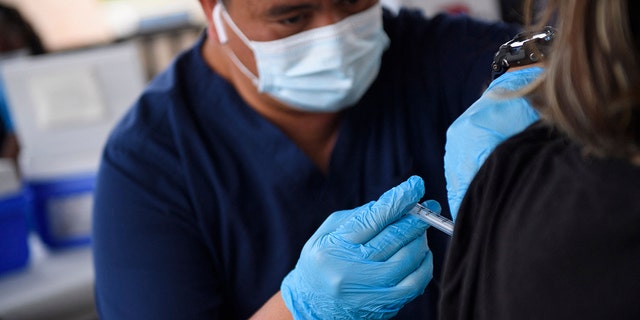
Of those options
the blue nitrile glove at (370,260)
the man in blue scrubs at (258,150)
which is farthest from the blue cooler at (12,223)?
the blue nitrile glove at (370,260)

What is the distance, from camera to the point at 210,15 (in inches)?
41.6

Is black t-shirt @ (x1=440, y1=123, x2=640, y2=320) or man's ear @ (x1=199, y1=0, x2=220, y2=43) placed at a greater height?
man's ear @ (x1=199, y1=0, x2=220, y2=43)

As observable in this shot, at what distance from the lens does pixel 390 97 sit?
3.34 feet

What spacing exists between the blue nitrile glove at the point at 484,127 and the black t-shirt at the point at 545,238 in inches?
1.2

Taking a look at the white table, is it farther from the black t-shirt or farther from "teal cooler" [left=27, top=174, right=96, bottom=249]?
the black t-shirt

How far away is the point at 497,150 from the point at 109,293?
652mm

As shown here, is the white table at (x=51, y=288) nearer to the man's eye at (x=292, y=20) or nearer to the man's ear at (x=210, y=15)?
the man's ear at (x=210, y=15)

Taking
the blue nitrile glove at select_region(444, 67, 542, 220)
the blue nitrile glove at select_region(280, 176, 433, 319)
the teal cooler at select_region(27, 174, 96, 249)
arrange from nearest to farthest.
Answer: the blue nitrile glove at select_region(444, 67, 542, 220) → the blue nitrile glove at select_region(280, 176, 433, 319) → the teal cooler at select_region(27, 174, 96, 249)

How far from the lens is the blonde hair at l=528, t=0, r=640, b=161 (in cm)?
47

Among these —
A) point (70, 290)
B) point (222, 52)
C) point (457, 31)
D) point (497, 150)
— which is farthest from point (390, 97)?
point (70, 290)

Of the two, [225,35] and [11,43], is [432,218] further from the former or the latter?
[11,43]

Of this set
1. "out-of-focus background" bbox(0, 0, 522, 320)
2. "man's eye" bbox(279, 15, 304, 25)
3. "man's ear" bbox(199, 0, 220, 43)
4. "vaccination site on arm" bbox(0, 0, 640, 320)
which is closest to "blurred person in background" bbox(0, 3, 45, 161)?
"out-of-focus background" bbox(0, 0, 522, 320)

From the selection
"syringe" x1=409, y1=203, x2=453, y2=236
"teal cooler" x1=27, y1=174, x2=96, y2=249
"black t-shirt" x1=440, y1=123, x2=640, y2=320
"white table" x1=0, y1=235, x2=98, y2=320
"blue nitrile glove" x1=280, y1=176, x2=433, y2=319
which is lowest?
"white table" x1=0, y1=235, x2=98, y2=320

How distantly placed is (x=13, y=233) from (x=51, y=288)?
0.50ft
